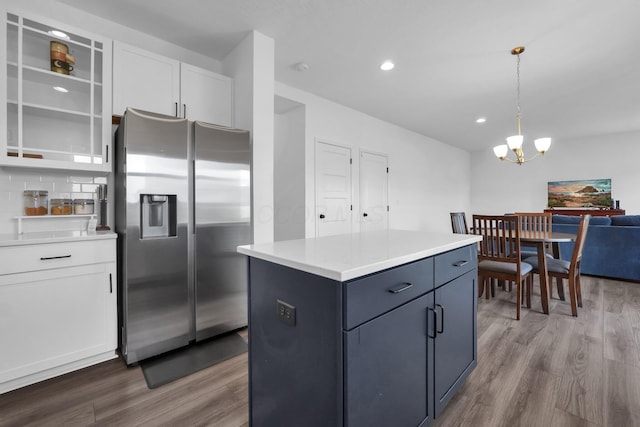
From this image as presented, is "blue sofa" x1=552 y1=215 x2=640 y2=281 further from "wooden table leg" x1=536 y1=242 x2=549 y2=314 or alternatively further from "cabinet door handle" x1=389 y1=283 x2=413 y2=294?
"cabinet door handle" x1=389 y1=283 x2=413 y2=294

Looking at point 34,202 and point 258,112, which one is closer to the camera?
Answer: point 34,202

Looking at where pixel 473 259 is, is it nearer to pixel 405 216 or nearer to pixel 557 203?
pixel 405 216

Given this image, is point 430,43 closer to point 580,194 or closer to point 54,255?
point 54,255

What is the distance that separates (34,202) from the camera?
2.10 m

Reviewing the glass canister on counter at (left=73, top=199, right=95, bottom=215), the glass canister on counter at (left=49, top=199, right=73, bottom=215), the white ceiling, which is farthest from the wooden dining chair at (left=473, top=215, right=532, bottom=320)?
the glass canister on counter at (left=49, top=199, right=73, bottom=215)

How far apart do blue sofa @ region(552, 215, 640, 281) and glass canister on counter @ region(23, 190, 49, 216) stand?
20.4ft

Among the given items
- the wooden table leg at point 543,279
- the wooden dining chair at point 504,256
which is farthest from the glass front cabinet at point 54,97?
the wooden table leg at point 543,279

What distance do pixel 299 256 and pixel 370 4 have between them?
222cm

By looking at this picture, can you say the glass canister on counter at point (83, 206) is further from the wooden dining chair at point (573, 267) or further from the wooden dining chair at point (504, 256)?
the wooden dining chair at point (573, 267)

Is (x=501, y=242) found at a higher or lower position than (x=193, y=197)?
lower

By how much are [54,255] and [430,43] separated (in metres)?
3.53

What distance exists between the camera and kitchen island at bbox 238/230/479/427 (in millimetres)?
955

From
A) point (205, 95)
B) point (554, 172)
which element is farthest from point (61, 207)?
point (554, 172)

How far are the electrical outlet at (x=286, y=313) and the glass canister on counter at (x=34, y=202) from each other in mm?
2157
